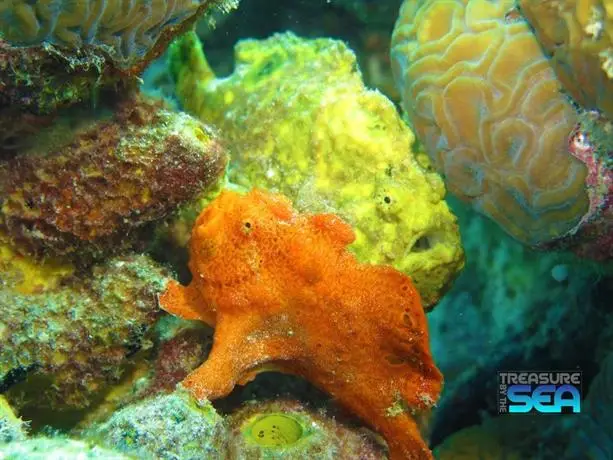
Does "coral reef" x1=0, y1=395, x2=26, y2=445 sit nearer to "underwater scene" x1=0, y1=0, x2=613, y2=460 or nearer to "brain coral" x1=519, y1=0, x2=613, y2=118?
"underwater scene" x1=0, y1=0, x2=613, y2=460

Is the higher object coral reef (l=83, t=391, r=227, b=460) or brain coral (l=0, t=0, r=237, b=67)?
brain coral (l=0, t=0, r=237, b=67)

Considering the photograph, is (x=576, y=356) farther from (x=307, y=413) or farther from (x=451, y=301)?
(x=307, y=413)

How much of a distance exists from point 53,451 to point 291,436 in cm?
137

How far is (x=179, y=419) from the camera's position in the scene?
2.07 meters

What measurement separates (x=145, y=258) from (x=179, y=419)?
1029 millimetres

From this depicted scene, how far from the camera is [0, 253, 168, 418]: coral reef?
8.25ft

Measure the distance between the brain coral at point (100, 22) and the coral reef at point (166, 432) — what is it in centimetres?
148

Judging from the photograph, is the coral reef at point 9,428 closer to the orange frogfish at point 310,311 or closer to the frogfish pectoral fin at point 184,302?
the orange frogfish at point 310,311

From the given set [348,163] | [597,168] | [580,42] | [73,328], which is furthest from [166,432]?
[580,42]

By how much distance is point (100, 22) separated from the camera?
2049 millimetres

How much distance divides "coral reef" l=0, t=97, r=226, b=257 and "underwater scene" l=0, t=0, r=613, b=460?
10mm

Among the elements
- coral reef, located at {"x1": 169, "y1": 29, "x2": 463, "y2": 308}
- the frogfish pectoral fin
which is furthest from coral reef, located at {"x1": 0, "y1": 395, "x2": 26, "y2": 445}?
coral reef, located at {"x1": 169, "y1": 29, "x2": 463, "y2": 308}

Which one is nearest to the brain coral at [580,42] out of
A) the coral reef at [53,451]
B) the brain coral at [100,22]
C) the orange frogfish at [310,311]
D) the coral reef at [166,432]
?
the orange frogfish at [310,311]

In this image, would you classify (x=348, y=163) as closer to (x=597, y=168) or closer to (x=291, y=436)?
(x=597, y=168)
